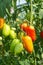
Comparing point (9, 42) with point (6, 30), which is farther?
point (9, 42)

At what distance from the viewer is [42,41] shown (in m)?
1.94

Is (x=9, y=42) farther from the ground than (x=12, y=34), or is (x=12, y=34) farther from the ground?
(x=12, y=34)

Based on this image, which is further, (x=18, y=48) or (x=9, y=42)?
(x=9, y=42)

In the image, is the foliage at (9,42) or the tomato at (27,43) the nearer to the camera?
the tomato at (27,43)

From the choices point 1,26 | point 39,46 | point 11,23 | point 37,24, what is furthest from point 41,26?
point 1,26

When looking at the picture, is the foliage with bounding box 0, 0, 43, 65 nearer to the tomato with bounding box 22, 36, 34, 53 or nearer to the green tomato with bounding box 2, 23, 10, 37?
the green tomato with bounding box 2, 23, 10, 37

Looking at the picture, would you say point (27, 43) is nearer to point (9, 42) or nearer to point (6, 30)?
point (6, 30)

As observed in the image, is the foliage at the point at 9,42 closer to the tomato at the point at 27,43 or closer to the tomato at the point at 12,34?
the tomato at the point at 12,34

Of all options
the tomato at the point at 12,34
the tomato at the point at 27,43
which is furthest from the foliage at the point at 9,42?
the tomato at the point at 27,43

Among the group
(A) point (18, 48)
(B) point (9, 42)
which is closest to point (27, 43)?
(A) point (18, 48)

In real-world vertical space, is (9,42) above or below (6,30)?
below

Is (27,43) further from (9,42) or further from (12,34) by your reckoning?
(9,42)

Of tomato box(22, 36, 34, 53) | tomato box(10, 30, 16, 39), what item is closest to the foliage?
tomato box(10, 30, 16, 39)

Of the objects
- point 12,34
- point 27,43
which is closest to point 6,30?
point 12,34
